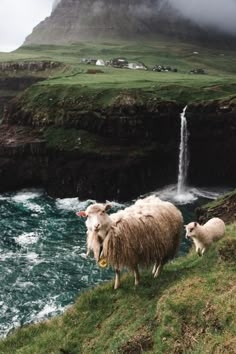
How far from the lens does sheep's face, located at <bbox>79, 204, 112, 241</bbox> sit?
1394 centimetres

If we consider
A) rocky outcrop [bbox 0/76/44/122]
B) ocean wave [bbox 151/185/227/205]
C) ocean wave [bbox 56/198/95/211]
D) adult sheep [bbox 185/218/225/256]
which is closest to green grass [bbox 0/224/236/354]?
adult sheep [bbox 185/218/225/256]

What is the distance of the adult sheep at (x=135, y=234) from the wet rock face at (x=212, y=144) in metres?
35.4

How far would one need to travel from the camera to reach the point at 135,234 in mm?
15219

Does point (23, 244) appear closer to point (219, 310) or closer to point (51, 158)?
point (51, 158)

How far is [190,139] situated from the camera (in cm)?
5188

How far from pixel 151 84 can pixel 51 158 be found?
1849 centimetres

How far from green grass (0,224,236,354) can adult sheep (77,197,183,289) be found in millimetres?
844

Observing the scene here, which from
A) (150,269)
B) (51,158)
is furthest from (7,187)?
(150,269)

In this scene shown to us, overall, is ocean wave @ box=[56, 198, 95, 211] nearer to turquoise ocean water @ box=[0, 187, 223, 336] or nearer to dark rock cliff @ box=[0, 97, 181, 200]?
turquoise ocean water @ box=[0, 187, 223, 336]

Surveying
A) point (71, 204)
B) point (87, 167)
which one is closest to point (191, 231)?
point (71, 204)

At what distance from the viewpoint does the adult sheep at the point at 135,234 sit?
14.3m

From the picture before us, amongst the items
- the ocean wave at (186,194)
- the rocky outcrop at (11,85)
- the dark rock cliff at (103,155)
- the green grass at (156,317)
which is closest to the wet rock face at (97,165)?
the dark rock cliff at (103,155)

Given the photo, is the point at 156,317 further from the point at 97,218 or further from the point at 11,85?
the point at 11,85

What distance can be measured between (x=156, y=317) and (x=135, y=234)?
310 cm
